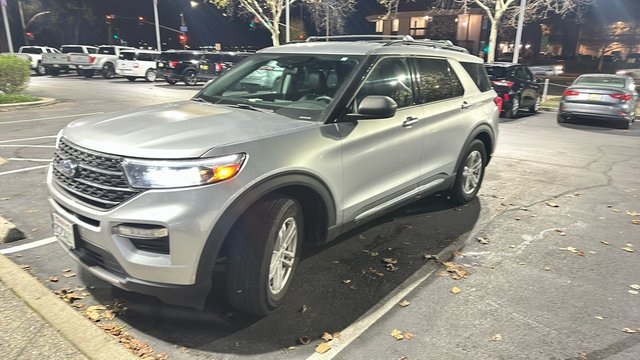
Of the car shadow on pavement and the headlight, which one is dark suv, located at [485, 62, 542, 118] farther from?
the headlight

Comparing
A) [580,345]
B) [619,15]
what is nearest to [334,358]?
[580,345]

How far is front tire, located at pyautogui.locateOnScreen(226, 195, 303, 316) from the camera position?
2.98m

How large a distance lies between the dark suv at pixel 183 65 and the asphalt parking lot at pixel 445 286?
61.6 ft

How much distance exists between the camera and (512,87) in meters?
13.9

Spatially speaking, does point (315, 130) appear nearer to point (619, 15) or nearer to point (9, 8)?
point (619, 15)

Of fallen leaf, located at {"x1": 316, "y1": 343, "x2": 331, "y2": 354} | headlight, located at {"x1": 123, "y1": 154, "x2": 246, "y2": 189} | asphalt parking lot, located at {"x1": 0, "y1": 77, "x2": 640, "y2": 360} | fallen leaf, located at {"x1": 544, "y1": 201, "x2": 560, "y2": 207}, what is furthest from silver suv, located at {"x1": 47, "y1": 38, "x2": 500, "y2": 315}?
fallen leaf, located at {"x1": 544, "y1": 201, "x2": 560, "y2": 207}

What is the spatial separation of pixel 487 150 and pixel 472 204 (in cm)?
78

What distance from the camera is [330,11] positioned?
33.7m

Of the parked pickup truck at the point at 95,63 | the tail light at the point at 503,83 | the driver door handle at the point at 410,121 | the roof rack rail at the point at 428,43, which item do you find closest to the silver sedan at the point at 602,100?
the tail light at the point at 503,83

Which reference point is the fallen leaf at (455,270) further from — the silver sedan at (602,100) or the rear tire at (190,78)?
the rear tire at (190,78)

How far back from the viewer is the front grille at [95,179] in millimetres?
2787

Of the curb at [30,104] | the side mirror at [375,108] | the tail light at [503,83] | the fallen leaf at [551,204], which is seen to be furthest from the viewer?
the curb at [30,104]

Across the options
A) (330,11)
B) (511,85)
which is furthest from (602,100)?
(330,11)

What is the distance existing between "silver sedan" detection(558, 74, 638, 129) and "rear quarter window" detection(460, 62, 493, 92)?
831 centimetres
